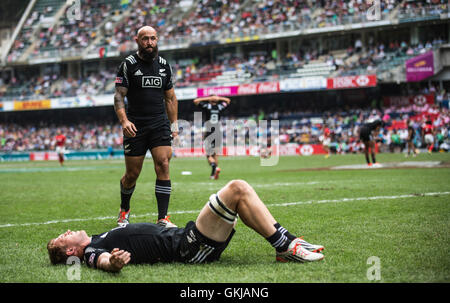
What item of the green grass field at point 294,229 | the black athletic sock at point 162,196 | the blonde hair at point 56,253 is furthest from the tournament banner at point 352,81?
the blonde hair at point 56,253

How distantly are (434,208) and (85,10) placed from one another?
51.0m

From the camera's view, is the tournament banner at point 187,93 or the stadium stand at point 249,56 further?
the tournament banner at point 187,93

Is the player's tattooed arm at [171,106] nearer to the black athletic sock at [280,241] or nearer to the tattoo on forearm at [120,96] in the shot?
the tattoo on forearm at [120,96]

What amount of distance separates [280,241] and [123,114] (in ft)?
10.4

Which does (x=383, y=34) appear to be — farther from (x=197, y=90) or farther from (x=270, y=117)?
(x=197, y=90)

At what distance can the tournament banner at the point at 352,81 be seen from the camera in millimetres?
35791

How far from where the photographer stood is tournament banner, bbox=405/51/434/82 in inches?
1348

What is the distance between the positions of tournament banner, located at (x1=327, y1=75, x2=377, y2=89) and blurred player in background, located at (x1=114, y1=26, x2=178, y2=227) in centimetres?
3112

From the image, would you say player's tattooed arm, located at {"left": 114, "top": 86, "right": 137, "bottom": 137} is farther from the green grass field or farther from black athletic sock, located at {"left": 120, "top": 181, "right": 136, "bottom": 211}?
the green grass field

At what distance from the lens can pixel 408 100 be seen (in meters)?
36.6

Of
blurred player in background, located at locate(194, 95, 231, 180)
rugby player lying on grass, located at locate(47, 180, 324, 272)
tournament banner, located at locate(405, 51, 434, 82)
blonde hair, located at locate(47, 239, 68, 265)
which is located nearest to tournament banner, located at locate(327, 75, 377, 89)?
tournament banner, located at locate(405, 51, 434, 82)

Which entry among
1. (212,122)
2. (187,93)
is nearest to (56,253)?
(212,122)

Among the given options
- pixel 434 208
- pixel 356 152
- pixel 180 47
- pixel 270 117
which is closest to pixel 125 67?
pixel 434 208

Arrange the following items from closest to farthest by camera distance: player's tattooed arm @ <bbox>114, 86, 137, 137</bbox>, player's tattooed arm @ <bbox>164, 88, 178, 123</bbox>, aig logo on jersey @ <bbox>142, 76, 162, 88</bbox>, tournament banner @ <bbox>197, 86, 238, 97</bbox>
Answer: player's tattooed arm @ <bbox>114, 86, 137, 137</bbox>
aig logo on jersey @ <bbox>142, 76, 162, 88</bbox>
player's tattooed arm @ <bbox>164, 88, 178, 123</bbox>
tournament banner @ <bbox>197, 86, 238, 97</bbox>
